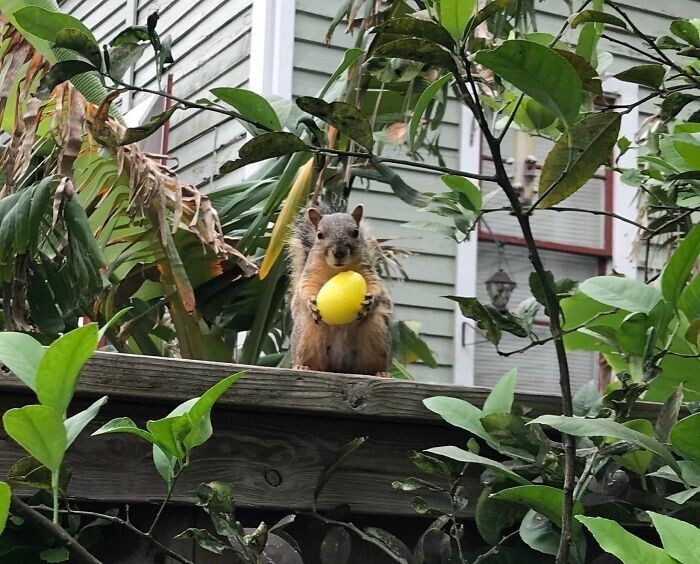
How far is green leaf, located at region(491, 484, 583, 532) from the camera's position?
0.98 m

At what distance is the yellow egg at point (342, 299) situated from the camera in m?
1.71

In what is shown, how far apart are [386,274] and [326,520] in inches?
98.8

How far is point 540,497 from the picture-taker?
100 centimetres

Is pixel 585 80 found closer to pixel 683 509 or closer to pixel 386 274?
pixel 683 509

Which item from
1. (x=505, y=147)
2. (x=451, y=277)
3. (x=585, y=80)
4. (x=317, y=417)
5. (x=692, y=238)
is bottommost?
(x=317, y=417)

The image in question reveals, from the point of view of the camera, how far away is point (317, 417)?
125 centimetres

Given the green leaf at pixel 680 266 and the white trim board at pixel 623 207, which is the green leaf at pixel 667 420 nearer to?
the green leaf at pixel 680 266

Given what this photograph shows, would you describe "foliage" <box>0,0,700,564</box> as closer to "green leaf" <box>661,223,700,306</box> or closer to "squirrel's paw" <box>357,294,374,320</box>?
"green leaf" <box>661,223,700,306</box>

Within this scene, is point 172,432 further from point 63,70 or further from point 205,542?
point 63,70

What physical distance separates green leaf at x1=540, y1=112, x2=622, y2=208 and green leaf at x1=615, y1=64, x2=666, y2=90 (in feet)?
0.58

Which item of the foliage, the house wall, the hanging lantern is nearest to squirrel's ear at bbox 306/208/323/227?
the foliage

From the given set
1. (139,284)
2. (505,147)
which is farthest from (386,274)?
(505,147)

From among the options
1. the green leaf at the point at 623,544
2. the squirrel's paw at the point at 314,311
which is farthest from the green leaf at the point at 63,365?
the squirrel's paw at the point at 314,311

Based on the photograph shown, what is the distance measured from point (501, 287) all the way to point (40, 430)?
417 centimetres
